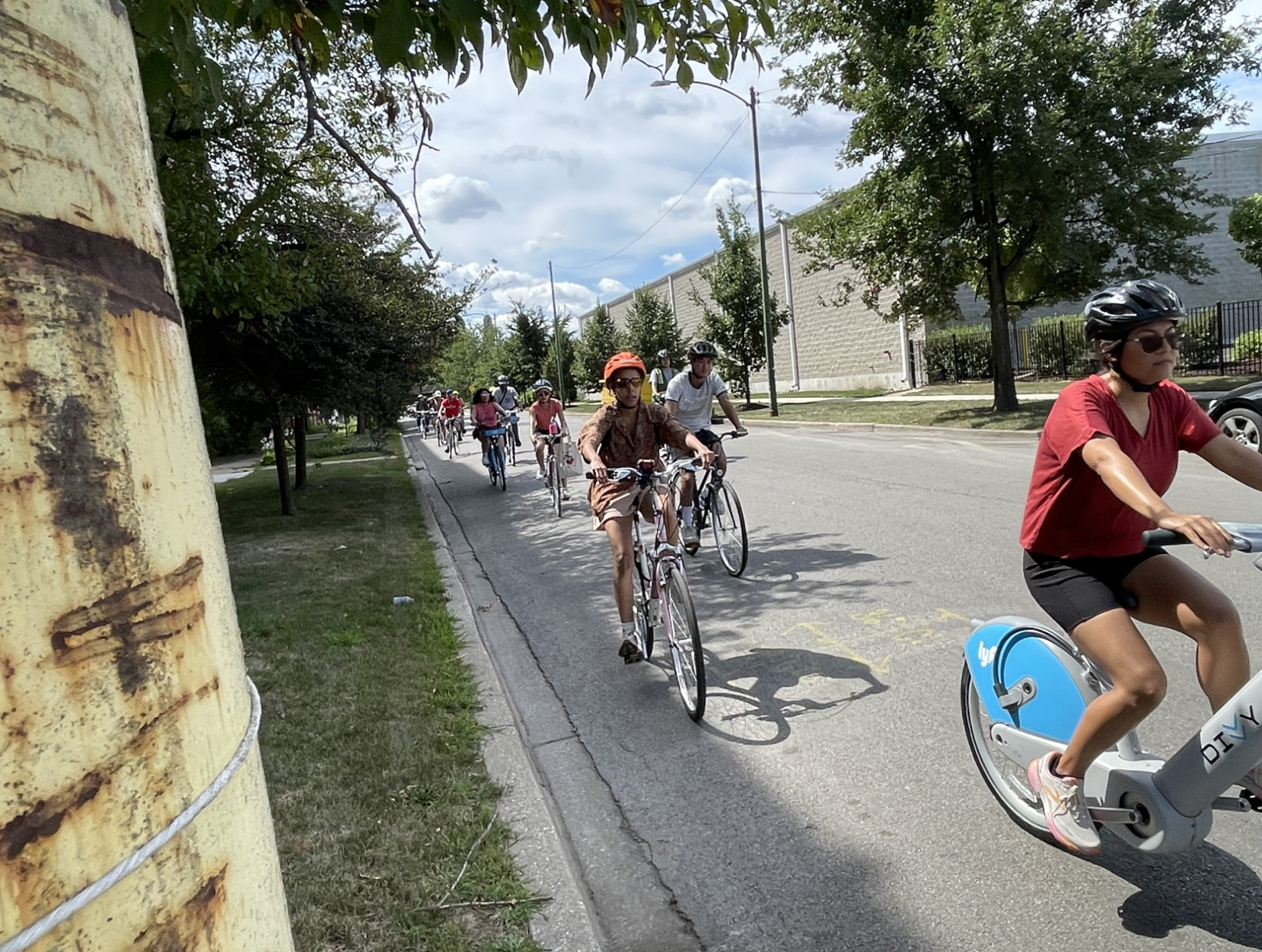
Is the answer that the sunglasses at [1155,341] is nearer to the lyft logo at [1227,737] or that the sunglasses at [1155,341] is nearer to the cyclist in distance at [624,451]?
the lyft logo at [1227,737]

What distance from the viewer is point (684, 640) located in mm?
4816

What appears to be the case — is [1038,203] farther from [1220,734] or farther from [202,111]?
[1220,734]

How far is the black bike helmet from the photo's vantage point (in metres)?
2.76

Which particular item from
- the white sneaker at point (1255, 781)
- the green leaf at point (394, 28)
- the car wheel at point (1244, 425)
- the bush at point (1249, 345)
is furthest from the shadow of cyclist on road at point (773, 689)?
the bush at point (1249, 345)

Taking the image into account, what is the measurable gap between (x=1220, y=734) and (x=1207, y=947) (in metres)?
0.67

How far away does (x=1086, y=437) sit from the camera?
2.77 m

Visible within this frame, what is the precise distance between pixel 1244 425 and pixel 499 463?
10907 millimetres

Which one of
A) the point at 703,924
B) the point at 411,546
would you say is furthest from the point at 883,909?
the point at 411,546

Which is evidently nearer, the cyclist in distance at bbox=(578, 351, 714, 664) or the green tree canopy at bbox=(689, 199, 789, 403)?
the cyclist in distance at bbox=(578, 351, 714, 664)

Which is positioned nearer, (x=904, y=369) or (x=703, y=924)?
(x=703, y=924)

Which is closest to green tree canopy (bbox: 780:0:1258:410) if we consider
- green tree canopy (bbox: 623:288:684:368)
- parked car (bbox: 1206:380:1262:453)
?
parked car (bbox: 1206:380:1262:453)

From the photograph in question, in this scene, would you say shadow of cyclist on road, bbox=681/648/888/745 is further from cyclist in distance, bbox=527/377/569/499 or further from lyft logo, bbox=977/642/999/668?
cyclist in distance, bbox=527/377/569/499

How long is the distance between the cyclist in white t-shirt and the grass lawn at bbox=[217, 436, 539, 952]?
2362 mm

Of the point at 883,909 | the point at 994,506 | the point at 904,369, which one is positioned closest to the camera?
the point at 883,909
